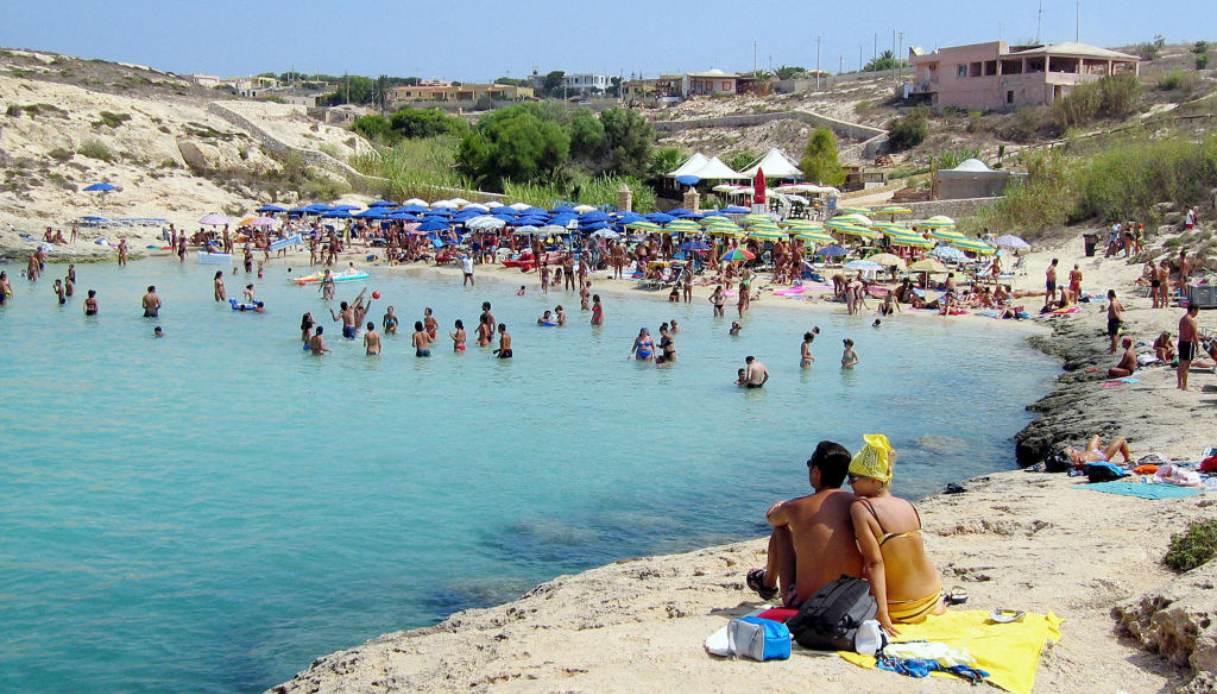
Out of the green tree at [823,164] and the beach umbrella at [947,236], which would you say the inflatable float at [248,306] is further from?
the green tree at [823,164]

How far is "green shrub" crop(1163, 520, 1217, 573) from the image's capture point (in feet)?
22.4

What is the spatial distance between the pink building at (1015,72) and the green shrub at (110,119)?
39.3 metres

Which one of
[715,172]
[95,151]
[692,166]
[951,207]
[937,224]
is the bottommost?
[937,224]

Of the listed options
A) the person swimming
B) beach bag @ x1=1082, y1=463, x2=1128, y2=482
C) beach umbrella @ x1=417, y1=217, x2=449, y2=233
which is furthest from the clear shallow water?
beach umbrella @ x1=417, y1=217, x2=449, y2=233

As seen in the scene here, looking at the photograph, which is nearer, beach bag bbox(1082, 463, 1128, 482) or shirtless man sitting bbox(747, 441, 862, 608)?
shirtless man sitting bbox(747, 441, 862, 608)

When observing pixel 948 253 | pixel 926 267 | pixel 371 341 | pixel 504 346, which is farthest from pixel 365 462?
pixel 948 253

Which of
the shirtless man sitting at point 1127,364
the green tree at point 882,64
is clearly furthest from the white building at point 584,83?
the shirtless man sitting at point 1127,364

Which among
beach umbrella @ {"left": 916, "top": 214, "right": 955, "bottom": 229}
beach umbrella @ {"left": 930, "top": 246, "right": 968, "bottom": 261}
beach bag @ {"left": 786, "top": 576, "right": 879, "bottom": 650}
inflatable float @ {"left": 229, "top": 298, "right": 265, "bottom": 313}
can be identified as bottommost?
beach bag @ {"left": 786, "top": 576, "right": 879, "bottom": 650}

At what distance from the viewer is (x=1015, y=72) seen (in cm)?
5572

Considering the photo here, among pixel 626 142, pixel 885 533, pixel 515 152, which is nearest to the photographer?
pixel 885 533

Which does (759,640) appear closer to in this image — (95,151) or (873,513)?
(873,513)

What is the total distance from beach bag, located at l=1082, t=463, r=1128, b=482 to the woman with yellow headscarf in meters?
5.10

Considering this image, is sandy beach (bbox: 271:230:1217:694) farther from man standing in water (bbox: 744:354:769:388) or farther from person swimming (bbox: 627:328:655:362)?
person swimming (bbox: 627:328:655:362)

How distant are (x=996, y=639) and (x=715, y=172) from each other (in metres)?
38.7
